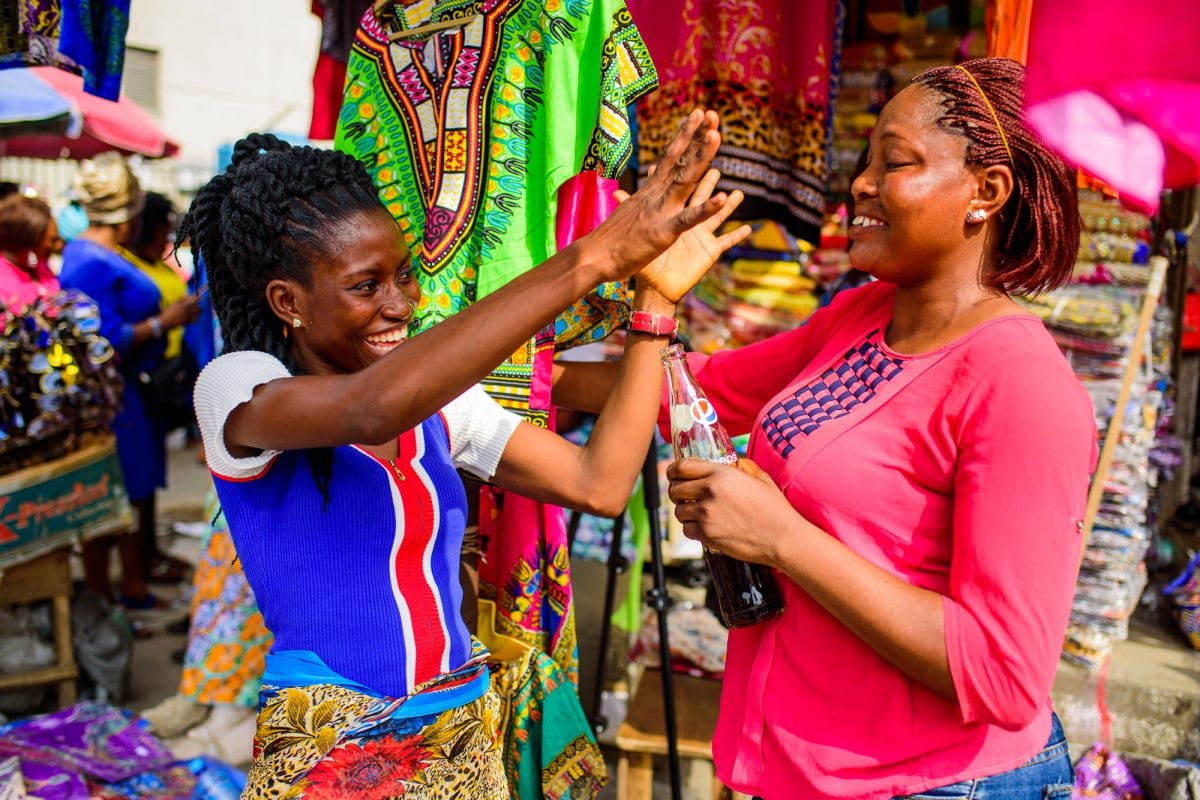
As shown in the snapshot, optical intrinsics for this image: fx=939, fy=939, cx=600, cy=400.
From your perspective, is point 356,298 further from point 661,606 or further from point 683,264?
point 661,606

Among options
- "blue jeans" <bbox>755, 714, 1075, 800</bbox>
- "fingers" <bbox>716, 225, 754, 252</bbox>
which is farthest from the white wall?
"blue jeans" <bbox>755, 714, 1075, 800</bbox>

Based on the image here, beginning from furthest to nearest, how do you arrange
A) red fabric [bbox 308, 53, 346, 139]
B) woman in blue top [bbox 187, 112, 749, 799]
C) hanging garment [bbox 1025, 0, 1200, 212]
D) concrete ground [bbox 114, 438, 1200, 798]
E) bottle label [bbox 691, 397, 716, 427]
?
concrete ground [bbox 114, 438, 1200, 798], red fabric [bbox 308, 53, 346, 139], bottle label [bbox 691, 397, 716, 427], woman in blue top [bbox 187, 112, 749, 799], hanging garment [bbox 1025, 0, 1200, 212]

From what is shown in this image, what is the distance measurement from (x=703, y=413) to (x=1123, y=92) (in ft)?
2.86

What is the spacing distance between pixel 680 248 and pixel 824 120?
153 cm

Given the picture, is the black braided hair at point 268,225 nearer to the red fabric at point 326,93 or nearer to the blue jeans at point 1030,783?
the blue jeans at point 1030,783

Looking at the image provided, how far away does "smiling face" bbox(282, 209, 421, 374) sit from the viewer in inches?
62.7

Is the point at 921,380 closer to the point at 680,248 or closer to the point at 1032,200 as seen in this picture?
the point at 1032,200

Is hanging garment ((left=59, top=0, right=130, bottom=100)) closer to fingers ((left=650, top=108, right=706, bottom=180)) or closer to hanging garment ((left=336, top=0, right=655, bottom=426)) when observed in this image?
hanging garment ((left=336, top=0, right=655, bottom=426))

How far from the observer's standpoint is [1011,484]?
130 centimetres

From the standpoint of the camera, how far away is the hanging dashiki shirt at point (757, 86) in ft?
9.87

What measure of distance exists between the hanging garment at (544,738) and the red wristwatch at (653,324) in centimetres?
92

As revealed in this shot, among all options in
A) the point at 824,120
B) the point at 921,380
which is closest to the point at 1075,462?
the point at 921,380

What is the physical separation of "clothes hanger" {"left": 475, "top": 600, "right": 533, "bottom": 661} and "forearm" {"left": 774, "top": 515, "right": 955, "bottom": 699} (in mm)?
1066

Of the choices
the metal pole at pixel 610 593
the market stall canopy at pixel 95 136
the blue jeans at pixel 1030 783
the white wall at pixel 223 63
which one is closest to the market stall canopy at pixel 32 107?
the market stall canopy at pixel 95 136
